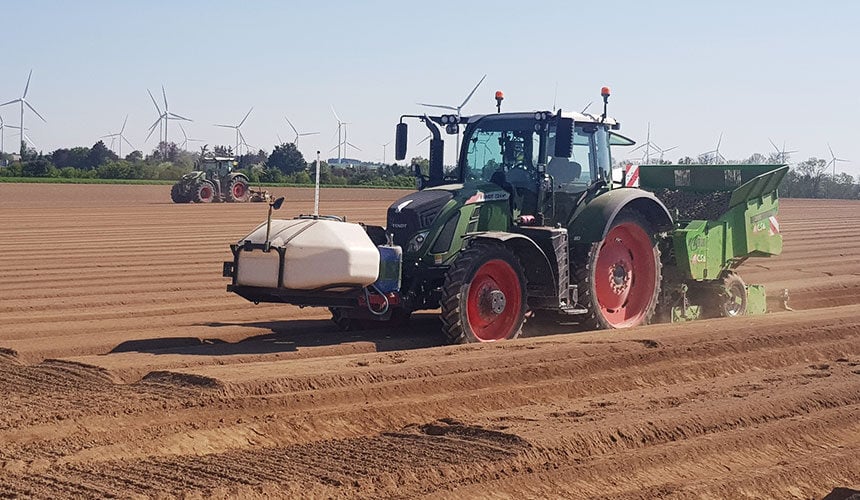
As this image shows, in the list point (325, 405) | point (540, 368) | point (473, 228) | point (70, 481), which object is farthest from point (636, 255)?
point (70, 481)

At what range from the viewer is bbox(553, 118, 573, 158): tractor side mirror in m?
9.69

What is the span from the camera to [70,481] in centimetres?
517

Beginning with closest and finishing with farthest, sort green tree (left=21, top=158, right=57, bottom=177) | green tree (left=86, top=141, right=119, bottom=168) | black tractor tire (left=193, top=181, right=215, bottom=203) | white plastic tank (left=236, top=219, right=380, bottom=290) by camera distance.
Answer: white plastic tank (left=236, top=219, right=380, bottom=290)
black tractor tire (left=193, top=181, right=215, bottom=203)
green tree (left=21, top=158, right=57, bottom=177)
green tree (left=86, top=141, right=119, bottom=168)

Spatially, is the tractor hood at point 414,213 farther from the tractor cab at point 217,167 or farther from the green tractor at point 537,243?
the tractor cab at point 217,167

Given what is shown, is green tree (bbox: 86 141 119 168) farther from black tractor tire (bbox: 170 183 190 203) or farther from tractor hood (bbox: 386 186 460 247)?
tractor hood (bbox: 386 186 460 247)

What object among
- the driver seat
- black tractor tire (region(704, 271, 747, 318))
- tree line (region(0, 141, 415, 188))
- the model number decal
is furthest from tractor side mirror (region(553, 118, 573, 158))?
tree line (region(0, 141, 415, 188))

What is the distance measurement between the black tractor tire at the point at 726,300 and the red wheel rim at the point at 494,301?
124 inches

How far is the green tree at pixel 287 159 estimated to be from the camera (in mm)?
60688

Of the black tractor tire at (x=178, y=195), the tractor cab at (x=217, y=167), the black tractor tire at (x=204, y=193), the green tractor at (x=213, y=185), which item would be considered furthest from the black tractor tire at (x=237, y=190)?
the black tractor tire at (x=178, y=195)

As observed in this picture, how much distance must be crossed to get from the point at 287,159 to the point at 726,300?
50.5 metres

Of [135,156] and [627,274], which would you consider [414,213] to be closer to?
[627,274]

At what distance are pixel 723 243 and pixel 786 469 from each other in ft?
20.4

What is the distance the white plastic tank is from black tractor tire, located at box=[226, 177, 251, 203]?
27.3m

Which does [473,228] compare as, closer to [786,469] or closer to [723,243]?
[723,243]
